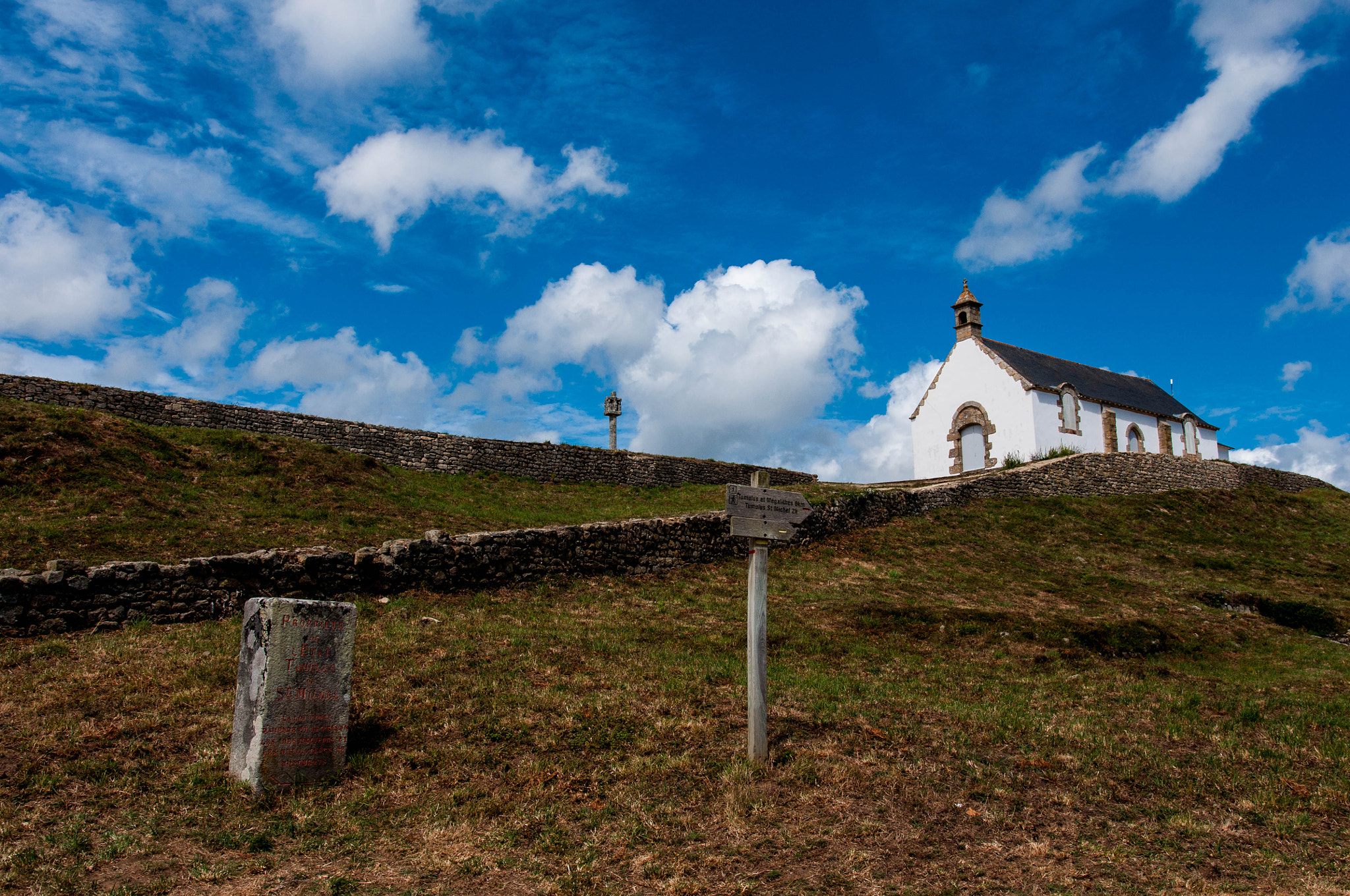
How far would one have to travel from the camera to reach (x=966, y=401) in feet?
130

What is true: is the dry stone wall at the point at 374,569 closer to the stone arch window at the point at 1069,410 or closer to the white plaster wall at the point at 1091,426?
the stone arch window at the point at 1069,410

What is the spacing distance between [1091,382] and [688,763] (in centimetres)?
4328

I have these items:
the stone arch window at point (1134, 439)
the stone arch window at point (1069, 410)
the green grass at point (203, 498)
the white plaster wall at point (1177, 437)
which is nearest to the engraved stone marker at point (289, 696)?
the green grass at point (203, 498)

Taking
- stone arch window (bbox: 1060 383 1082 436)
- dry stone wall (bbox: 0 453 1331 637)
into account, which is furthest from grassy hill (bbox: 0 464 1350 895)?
stone arch window (bbox: 1060 383 1082 436)

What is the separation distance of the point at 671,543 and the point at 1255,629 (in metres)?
12.1

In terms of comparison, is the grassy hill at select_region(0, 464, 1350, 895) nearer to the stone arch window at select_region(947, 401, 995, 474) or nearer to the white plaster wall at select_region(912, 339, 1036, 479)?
the white plaster wall at select_region(912, 339, 1036, 479)

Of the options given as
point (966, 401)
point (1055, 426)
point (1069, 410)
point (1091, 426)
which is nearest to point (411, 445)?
point (966, 401)

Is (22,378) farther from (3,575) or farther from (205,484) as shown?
(3,575)

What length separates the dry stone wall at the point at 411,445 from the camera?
2083 centimetres

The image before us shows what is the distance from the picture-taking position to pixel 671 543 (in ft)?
55.7

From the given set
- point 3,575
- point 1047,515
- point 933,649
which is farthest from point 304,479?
point 1047,515

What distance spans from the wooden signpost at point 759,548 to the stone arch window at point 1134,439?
40.2 metres

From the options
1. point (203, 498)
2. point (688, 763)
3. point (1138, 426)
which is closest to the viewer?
point (688, 763)

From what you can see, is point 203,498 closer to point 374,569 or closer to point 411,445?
point 374,569
